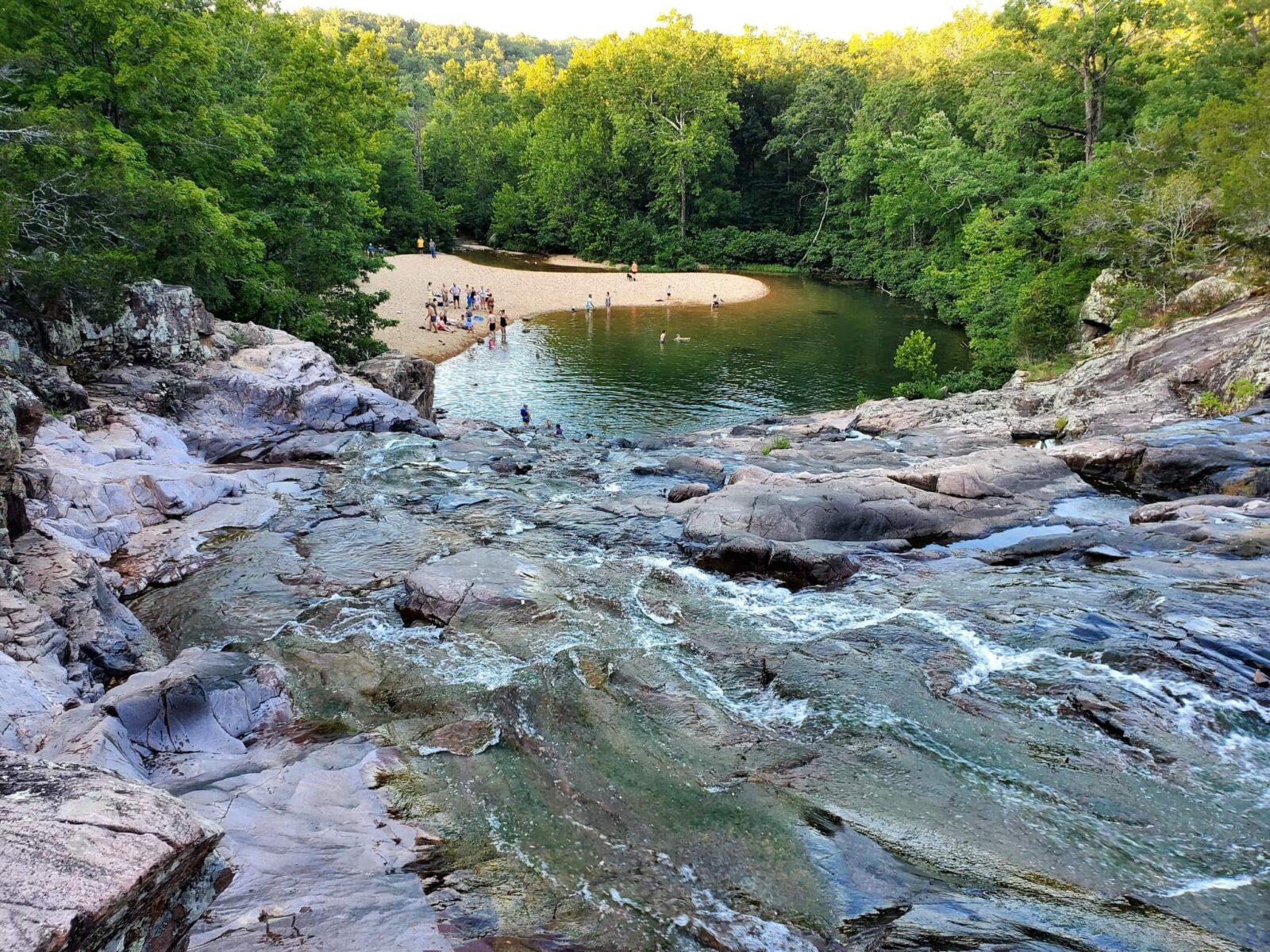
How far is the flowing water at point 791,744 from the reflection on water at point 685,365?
57.8 feet

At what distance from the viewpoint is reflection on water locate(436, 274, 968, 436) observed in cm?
3294

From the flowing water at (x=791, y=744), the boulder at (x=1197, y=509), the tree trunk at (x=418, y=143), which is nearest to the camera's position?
the flowing water at (x=791, y=744)

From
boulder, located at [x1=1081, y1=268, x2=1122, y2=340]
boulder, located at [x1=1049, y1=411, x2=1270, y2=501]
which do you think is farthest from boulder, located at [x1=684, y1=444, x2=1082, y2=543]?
boulder, located at [x1=1081, y1=268, x2=1122, y2=340]

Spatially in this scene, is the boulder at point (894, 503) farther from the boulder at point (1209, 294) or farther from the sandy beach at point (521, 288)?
the sandy beach at point (521, 288)

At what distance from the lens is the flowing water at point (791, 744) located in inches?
267

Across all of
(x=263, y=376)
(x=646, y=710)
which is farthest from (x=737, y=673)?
(x=263, y=376)

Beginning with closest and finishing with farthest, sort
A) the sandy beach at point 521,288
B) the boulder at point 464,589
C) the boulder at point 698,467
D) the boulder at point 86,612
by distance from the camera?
the boulder at point 86,612 < the boulder at point 464,589 < the boulder at point 698,467 < the sandy beach at point 521,288

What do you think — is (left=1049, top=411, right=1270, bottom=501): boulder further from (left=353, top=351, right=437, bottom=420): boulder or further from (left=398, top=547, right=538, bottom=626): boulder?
(left=353, top=351, right=437, bottom=420): boulder

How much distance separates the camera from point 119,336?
20.6 metres

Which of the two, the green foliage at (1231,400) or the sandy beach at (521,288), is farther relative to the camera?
the sandy beach at (521,288)

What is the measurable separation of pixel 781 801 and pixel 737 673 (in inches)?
104

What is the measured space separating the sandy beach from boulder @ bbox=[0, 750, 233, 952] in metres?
37.5

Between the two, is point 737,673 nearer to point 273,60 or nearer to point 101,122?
point 101,122

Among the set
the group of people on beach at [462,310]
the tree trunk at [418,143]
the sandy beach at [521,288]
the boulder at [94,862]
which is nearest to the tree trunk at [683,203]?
the sandy beach at [521,288]
